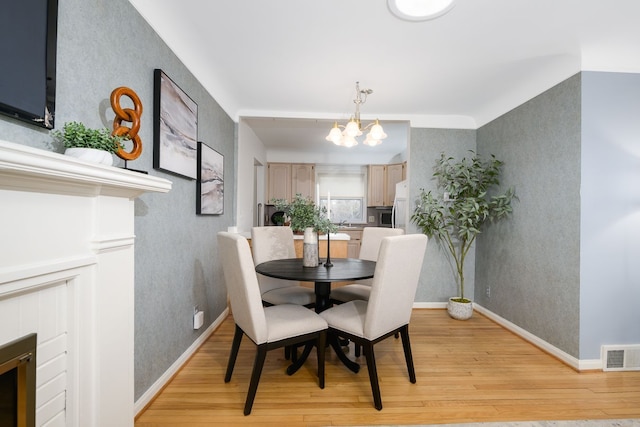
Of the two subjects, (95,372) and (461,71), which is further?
(461,71)

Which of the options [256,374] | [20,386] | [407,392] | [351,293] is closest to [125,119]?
[20,386]

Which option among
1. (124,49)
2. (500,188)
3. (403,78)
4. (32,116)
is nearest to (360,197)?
(500,188)

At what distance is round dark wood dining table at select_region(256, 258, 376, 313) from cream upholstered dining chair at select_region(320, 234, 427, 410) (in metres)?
0.19

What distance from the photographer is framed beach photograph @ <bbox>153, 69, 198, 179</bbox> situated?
1.60 m

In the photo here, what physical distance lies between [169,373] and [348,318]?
4.09ft

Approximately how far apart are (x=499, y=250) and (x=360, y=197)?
320cm

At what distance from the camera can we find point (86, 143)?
897 mm

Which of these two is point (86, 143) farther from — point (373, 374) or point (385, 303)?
point (373, 374)

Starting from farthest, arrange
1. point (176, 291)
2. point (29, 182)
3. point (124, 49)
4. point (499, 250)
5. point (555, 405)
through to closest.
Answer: point (499, 250) < point (176, 291) < point (555, 405) < point (124, 49) < point (29, 182)

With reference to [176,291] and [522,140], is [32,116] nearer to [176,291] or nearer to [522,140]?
[176,291]

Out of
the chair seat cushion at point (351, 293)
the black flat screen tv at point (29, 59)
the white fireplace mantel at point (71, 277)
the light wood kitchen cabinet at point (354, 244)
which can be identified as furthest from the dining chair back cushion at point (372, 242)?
the light wood kitchen cabinet at point (354, 244)

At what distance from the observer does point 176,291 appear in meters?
1.88

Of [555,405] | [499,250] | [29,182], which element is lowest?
[555,405]

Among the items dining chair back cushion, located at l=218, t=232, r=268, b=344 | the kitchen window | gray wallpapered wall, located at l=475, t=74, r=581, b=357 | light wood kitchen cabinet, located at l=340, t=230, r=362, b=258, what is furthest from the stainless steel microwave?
dining chair back cushion, located at l=218, t=232, r=268, b=344
